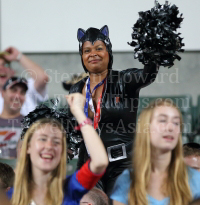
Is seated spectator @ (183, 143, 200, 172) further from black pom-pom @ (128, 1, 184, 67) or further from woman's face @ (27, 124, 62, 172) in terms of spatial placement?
woman's face @ (27, 124, 62, 172)

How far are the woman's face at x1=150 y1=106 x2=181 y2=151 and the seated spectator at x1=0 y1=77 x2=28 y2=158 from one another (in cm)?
239

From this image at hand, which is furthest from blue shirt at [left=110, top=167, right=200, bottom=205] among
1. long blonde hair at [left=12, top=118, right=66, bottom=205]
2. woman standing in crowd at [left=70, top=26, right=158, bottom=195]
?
woman standing in crowd at [left=70, top=26, right=158, bottom=195]

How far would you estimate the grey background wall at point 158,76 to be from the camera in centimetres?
499

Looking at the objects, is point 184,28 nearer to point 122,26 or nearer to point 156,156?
point 122,26

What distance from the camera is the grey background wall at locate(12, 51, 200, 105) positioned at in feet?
16.4

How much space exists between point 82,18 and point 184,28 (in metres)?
1.21

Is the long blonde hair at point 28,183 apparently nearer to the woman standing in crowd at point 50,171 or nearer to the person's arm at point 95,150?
the woman standing in crowd at point 50,171

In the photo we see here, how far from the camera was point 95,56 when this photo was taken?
2.66 m

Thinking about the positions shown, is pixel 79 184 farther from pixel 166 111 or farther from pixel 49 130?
pixel 166 111

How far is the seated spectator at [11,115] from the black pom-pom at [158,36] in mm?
2081

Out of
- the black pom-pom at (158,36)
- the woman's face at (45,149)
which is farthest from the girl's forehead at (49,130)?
the black pom-pom at (158,36)

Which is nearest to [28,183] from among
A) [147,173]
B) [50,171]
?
[50,171]

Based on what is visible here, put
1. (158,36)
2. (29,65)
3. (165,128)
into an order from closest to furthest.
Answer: (165,128)
(158,36)
(29,65)

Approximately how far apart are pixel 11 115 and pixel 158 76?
183cm
